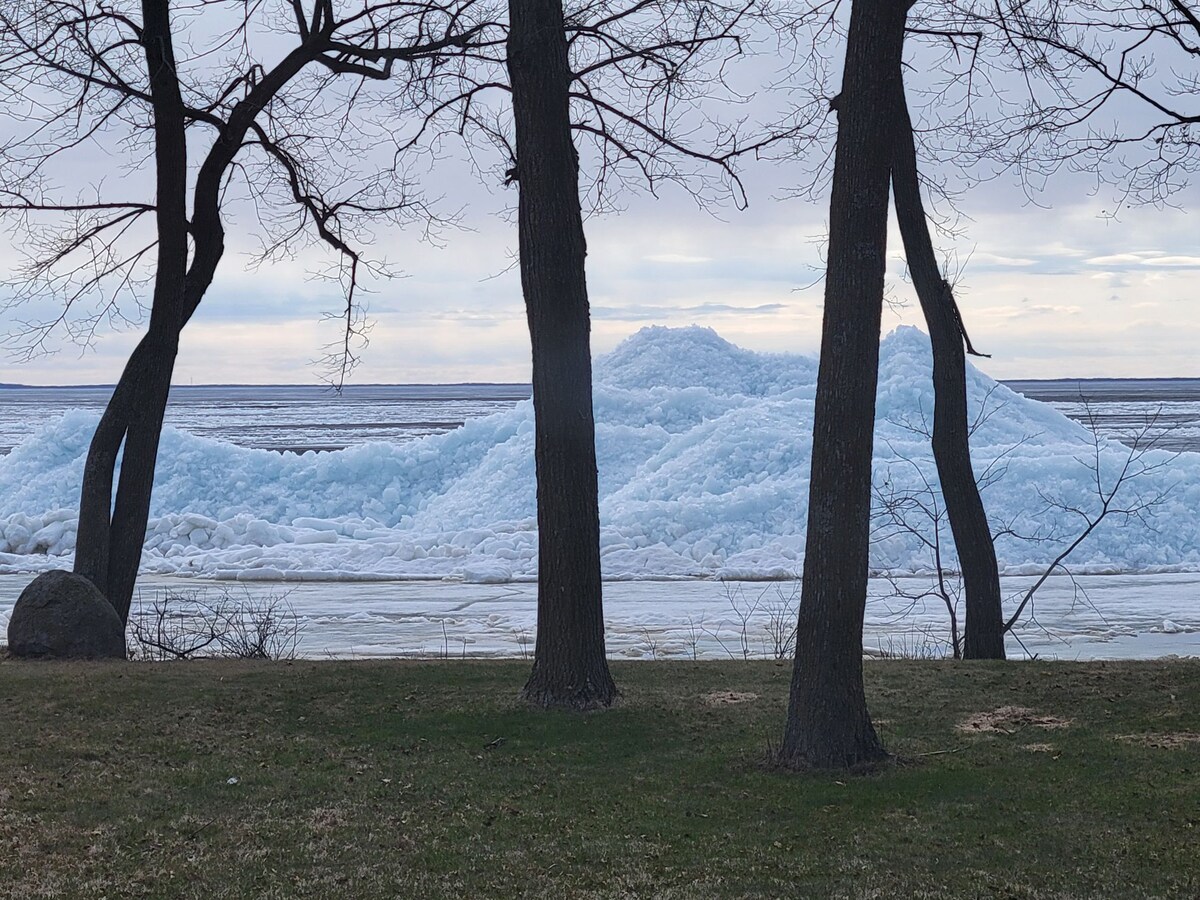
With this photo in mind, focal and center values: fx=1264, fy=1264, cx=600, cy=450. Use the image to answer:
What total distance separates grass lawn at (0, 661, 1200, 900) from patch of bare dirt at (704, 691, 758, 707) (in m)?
0.04

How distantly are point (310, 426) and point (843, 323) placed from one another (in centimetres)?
6237

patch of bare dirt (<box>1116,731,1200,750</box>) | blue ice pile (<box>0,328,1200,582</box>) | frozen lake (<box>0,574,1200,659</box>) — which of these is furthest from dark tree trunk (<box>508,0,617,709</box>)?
blue ice pile (<box>0,328,1200,582</box>)

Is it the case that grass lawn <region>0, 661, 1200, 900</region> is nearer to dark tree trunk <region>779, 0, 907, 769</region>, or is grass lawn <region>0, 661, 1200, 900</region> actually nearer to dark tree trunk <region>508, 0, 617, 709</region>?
dark tree trunk <region>779, 0, 907, 769</region>

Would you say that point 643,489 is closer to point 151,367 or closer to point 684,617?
point 684,617

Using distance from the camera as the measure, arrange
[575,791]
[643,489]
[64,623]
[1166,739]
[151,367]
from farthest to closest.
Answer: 1. [643,489]
2. [151,367]
3. [64,623]
4. [1166,739]
5. [575,791]

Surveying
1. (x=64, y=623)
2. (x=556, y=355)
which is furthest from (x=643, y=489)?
(x=556, y=355)

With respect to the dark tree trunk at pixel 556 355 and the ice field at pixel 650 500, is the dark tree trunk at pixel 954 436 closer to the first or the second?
the ice field at pixel 650 500

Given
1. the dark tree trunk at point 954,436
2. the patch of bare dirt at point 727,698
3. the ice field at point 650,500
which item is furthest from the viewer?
the ice field at point 650,500

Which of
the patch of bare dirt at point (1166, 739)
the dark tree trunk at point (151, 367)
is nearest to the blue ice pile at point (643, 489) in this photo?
the dark tree trunk at point (151, 367)

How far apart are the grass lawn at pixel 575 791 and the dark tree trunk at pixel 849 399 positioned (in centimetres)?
39

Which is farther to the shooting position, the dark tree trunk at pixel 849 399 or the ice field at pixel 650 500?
the ice field at pixel 650 500

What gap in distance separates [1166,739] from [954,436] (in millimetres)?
4551

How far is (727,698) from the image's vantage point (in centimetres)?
862

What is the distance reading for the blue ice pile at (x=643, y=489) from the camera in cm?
2147
